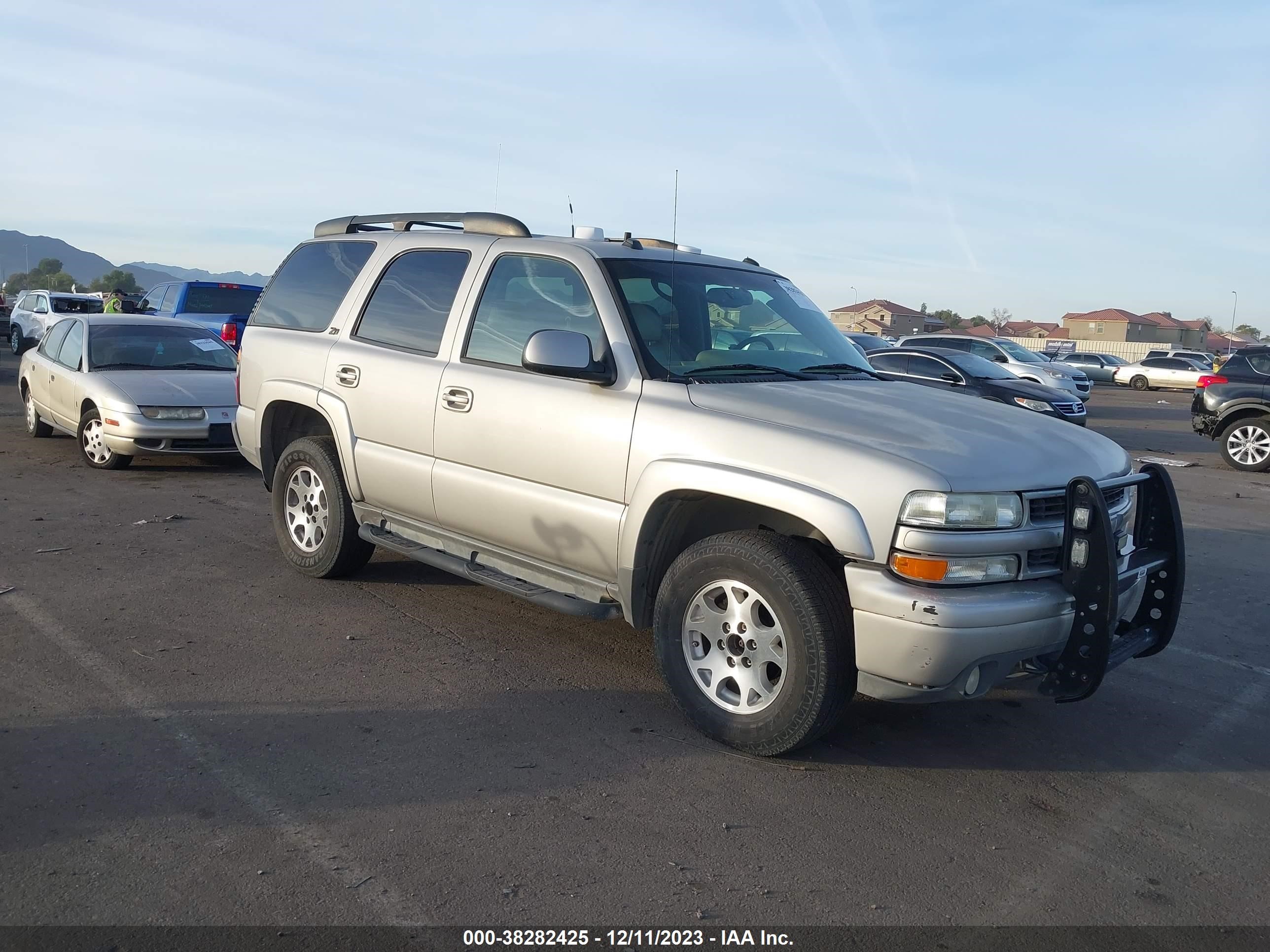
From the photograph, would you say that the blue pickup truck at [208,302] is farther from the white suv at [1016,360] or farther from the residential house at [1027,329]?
the residential house at [1027,329]

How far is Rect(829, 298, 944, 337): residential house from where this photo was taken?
86.5 meters

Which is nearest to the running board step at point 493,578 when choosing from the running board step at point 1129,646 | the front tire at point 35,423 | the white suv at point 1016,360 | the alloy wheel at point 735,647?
the alloy wheel at point 735,647

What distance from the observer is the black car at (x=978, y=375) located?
1608cm

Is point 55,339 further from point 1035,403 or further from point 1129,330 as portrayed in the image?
point 1129,330

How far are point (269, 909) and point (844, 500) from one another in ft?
7.33

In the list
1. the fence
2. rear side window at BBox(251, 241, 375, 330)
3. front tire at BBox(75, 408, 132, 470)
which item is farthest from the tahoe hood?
the fence

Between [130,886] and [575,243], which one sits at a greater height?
[575,243]

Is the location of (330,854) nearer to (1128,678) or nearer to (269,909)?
(269,909)

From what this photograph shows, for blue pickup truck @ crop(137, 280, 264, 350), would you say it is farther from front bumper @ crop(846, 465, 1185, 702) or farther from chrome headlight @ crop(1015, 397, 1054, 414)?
front bumper @ crop(846, 465, 1185, 702)

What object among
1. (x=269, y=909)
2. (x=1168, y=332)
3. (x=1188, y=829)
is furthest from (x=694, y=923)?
(x=1168, y=332)

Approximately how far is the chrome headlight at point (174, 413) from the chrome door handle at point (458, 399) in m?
5.69

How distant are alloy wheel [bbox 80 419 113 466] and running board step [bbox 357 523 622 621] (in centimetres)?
540

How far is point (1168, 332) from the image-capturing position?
9819 centimetres

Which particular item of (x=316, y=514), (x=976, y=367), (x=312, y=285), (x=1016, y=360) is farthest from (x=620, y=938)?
(x=1016, y=360)
